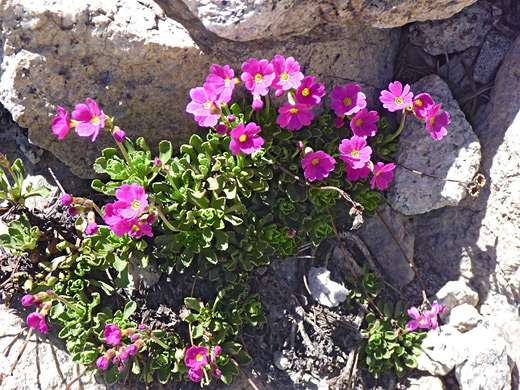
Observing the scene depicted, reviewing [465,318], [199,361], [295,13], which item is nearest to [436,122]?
[295,13]

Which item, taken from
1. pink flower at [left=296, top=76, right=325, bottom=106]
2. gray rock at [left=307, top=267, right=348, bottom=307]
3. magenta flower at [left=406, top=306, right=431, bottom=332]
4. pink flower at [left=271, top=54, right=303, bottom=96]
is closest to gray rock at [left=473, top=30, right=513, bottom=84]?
pink flower at [left=296, top=76, right=325, bottom=106]

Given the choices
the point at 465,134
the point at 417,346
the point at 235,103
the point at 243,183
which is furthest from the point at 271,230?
the point at 465,134

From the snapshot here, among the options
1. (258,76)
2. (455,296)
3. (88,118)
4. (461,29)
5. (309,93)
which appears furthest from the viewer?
(461,29)

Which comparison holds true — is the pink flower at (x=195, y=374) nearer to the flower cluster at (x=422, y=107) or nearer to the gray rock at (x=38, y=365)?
the gray rock at (x=38, y=365)

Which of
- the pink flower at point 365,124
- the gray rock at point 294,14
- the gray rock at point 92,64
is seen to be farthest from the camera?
the pink flower at point 365,124

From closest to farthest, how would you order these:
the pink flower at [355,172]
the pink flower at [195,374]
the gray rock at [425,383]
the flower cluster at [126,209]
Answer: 1. the flower cluster at [126,209]
2. the pink flower at [195,374]
3. the pink flower at [355,172]
4. the gray rock at [425,383]

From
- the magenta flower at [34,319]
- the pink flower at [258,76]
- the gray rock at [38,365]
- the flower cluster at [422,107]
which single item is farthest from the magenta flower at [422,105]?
the gray rock at [38,365]

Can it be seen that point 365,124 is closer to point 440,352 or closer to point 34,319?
point 440,352
